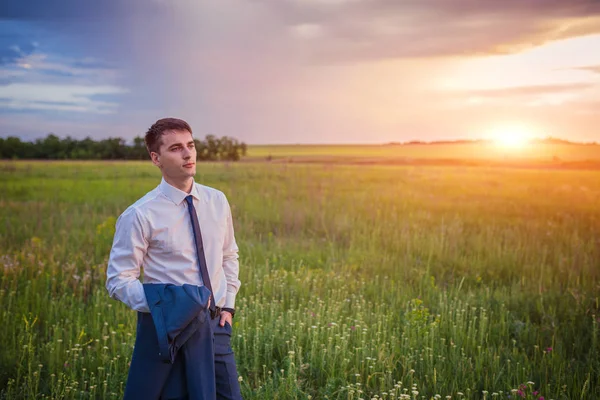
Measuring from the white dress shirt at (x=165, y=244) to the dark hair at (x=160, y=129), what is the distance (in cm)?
23

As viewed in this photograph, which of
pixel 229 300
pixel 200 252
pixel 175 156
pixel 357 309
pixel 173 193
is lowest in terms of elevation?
pixel 357 309

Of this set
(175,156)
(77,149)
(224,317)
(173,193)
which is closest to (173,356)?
(224,317)

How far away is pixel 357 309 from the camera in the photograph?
20.1ft

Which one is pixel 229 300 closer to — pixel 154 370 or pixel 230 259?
pixel 230 259

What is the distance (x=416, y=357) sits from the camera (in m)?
4.98

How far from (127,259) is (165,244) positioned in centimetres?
21

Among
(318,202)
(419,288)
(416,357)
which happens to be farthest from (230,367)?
(318,202)

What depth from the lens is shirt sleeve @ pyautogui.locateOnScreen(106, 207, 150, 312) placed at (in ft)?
8.60

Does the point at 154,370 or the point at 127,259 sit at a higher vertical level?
the point at 127,259

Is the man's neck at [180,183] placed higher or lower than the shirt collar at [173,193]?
higher

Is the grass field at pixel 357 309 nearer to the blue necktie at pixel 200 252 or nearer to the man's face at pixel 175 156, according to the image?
the blue necktie at pixel 200 252

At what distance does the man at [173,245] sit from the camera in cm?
269

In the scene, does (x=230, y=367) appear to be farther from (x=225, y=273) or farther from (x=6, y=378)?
(x=6, y=378)

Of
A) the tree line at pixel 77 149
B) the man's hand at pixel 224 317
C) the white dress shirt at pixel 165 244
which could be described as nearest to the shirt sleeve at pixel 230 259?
the white dress shirt at pixel 165 244
